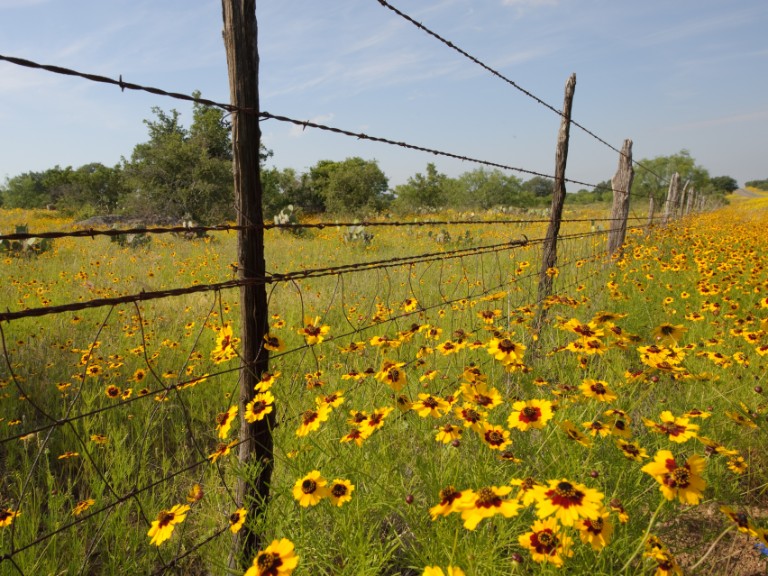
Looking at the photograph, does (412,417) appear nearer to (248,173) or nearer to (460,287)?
(248,173)

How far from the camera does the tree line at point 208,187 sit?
21.2 metres

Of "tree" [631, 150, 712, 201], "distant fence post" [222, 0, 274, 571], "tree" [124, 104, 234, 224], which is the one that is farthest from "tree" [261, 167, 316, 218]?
"tree" [631, 150, 712, 201]

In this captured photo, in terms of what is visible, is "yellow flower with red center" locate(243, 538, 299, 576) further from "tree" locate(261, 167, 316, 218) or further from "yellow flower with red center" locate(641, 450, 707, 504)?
"tree" locate(261, 167, 316, 218)

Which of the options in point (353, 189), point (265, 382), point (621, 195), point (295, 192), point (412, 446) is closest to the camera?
point (265, 382)

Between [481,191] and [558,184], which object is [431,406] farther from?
[481,191]

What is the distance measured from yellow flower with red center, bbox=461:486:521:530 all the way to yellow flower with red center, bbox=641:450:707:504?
355 mm

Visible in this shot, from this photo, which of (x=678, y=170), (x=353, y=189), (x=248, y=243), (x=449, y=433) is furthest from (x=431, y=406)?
(x=678, y=170)

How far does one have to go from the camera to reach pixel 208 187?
20766 mm

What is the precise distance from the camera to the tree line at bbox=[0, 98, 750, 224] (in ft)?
69.7

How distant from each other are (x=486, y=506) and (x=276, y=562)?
1.64 feet

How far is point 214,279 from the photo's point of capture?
709 centimetres

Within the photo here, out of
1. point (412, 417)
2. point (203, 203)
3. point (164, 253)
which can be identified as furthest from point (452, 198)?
point (412, 417)

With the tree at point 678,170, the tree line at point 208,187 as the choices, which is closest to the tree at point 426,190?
the tree line at point 208,187

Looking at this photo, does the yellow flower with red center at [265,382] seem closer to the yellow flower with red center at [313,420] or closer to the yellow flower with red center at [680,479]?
the yellow flower with red center at [313,420]
